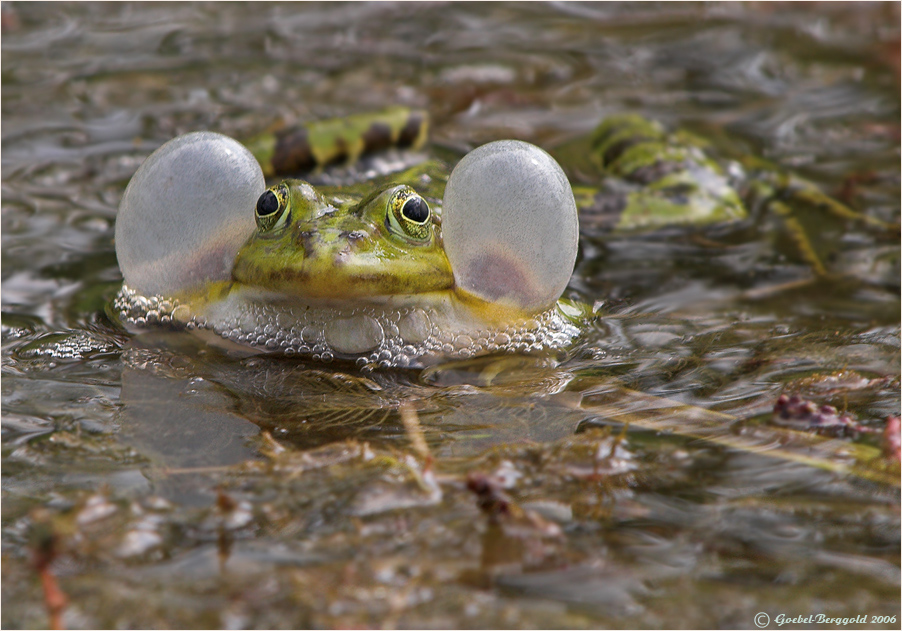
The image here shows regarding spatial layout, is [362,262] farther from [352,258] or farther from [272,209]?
[272,209]

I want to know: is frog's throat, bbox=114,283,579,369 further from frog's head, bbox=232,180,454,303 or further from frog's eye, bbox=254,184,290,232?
frog's eye, bbox=254,184,290,232

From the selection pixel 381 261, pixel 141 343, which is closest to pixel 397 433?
pixel 381 261

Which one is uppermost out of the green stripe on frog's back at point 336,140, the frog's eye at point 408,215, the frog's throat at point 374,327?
the frog's eye at point 408,215

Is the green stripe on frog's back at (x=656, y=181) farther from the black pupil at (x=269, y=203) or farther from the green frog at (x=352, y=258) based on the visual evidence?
the black pupil at (x=269, y=203)

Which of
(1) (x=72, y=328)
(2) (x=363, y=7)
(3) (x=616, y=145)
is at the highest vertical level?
(2) (x=363, y=7)

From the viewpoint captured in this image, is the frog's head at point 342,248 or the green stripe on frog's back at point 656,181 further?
the green stripe on frog's back at point 656,181

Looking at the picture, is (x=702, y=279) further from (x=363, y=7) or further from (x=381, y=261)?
(x=363, y=7)

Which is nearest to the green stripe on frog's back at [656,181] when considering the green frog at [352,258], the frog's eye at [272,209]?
the green frog at [352,258]

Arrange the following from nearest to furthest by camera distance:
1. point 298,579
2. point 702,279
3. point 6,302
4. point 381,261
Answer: point 298,579 → point 381,261 → point 6,302 → point 702,279
